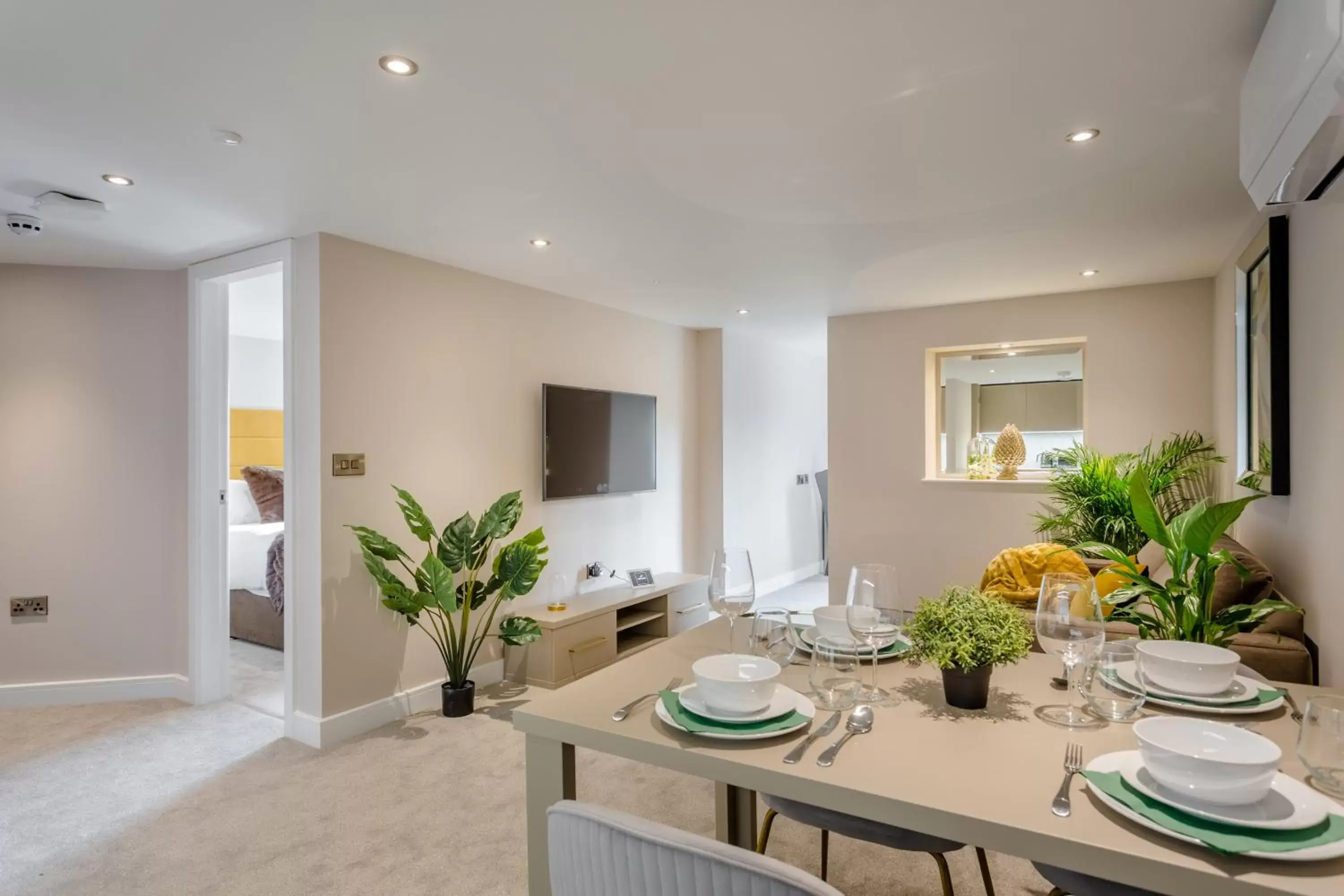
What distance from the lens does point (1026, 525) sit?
4.72m

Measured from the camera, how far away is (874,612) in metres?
1.36

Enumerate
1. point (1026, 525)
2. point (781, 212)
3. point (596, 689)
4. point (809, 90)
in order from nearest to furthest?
point (596, 689) → point (809, 90) → point (781, 212) → point (1026, 525)

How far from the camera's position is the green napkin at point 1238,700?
1282 millimetres

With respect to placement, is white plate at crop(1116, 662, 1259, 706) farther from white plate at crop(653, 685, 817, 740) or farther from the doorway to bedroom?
the doorway to bedroom

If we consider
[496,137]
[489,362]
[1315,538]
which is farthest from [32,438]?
[1315,538]

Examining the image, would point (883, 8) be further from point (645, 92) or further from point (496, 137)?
point (496, 137)

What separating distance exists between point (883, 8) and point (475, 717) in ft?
10.6

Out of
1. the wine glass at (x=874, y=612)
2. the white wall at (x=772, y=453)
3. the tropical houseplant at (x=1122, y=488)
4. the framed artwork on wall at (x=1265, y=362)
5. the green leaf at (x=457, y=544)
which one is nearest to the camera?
the wine glass at (x=874, y=612)

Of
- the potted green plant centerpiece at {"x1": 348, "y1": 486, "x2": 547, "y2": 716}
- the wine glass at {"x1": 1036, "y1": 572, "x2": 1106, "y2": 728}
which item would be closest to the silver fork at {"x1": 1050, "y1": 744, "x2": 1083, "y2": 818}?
the wine glass at {"x1": 1036, "y1": 572, "x2": 1106, "y2": 728}

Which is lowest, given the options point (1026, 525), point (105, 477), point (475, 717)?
point (475, 717)

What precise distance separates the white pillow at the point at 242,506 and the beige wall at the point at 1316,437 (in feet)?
20.2

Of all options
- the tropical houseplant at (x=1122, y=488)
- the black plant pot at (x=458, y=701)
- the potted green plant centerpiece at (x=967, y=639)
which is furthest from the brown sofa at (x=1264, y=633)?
the black plant pot at (x=458, y=701)

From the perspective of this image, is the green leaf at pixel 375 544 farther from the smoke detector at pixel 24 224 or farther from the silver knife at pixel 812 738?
the silver knife at pixel 812 738

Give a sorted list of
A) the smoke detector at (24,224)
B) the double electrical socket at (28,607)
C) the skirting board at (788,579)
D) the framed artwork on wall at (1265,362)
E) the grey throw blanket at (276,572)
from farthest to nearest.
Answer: the skirting board at (788,579)
the grey throw blanket at (276,572)
the double electrical socket at (28,607)
the smoke detector at (24,224)
the framed artwork on wall at (1265,362)
